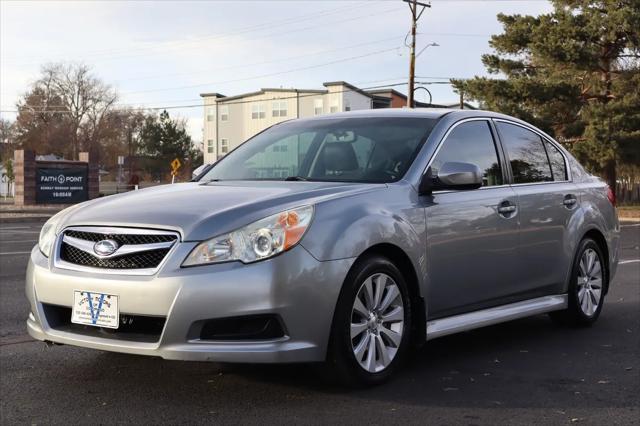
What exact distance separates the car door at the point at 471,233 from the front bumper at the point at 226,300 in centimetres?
96

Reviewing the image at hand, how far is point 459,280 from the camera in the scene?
5.07m

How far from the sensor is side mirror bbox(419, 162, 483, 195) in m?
4.93

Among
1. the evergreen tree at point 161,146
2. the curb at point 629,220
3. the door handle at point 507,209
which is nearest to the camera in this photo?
the door handle at point 507,209

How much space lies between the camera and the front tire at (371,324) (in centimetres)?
425

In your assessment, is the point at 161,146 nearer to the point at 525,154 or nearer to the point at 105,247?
the point at 525,154

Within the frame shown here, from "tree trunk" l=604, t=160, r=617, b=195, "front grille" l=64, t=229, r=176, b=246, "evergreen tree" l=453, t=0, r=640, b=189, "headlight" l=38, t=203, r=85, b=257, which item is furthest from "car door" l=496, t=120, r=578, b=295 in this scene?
"tree trunk" l=604, t=160, r=617, b=195

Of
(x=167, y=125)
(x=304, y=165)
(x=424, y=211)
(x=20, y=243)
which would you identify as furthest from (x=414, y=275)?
(x=167, y=125)

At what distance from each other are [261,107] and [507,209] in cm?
6587

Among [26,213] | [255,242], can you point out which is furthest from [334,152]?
[26,213]

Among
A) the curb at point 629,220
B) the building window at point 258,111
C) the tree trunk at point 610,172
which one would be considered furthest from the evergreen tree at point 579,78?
the building window at point 258,111

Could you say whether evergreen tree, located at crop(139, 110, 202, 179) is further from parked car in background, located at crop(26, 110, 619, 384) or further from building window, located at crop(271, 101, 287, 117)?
parked car in background, located at crop(26, 110, 619, 384)

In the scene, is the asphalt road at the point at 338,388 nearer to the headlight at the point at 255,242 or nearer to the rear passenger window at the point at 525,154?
the headlight at the point at 255,242

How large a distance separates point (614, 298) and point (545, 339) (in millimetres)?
2518

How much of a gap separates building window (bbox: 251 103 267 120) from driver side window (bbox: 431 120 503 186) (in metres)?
65.1
